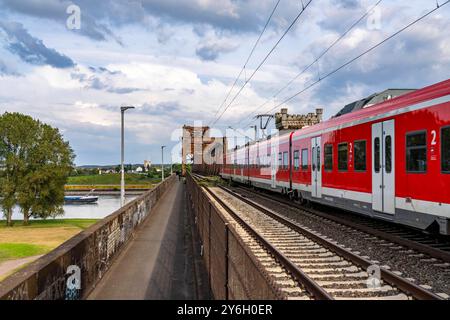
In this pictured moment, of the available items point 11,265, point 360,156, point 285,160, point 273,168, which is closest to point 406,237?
point 360,156

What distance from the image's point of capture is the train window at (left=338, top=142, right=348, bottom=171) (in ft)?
52.0

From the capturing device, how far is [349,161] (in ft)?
50.8

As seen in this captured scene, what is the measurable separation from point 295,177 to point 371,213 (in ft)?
31.1

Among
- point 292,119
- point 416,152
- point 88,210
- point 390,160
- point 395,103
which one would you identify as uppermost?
point 292,119

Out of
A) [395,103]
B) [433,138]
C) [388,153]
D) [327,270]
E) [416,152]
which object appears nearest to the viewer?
[327,270]

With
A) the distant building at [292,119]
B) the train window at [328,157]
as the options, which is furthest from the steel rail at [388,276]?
the distant building at [292,119]

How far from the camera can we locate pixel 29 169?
8388 cm

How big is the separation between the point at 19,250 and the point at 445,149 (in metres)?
42.2

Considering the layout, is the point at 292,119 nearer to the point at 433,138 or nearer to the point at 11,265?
the point at 11,265

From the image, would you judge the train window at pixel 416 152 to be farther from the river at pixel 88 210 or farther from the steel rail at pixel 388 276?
the river at pixel 88 210

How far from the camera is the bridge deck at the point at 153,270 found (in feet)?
32.2

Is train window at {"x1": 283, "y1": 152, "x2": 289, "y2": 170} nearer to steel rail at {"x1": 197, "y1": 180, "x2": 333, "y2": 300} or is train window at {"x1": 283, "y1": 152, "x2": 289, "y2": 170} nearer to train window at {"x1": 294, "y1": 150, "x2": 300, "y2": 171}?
train window at {"x1": 294, "y1": 150, "x2": 300, "y2": 171}

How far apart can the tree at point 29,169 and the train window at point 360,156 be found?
75.0 meters
